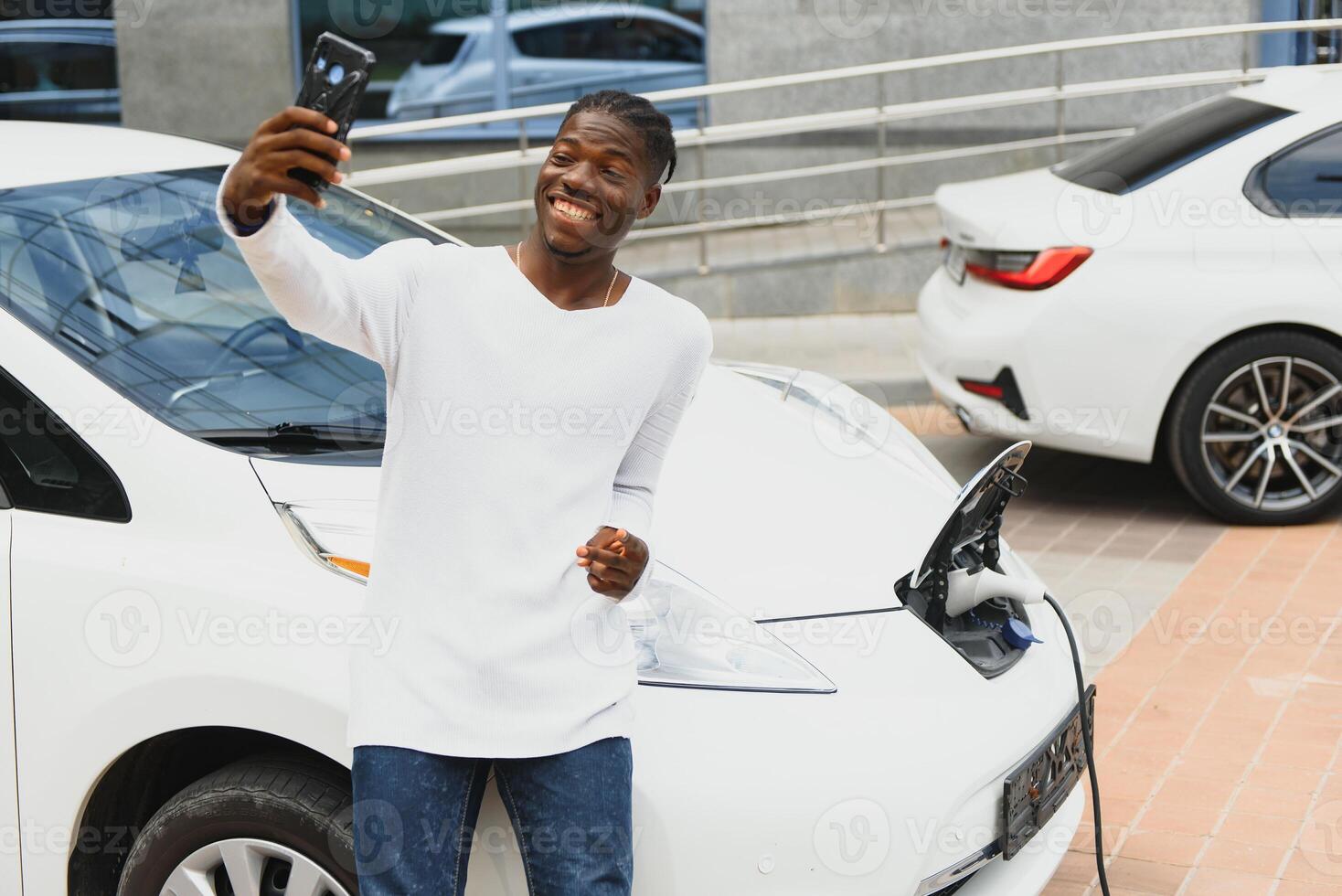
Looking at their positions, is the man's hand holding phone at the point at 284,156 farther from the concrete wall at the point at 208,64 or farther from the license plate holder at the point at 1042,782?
the concrete wall at the point at 208,64

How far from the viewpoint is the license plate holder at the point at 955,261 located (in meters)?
6.21

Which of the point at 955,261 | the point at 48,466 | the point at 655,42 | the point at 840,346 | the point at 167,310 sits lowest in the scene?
the point at 840,346

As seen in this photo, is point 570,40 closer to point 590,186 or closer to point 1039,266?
point 1039,266

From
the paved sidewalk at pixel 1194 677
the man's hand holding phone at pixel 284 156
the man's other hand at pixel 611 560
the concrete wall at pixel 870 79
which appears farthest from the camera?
the concrete wall at pixel 870 79

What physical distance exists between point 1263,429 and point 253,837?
14.6ft

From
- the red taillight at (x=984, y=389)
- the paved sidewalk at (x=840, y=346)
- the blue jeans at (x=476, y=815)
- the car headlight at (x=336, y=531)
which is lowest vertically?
the paved sidewalk at (x=840, y=346)

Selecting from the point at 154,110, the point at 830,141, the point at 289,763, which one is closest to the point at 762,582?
the point at 289,763

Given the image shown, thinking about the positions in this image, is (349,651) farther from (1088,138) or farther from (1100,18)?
(1100,18)

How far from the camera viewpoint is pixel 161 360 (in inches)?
119

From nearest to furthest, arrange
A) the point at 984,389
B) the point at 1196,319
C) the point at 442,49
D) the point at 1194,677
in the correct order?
the point at 1194,677, the point at 1196,319, the point at 984,389, the point at 442,49

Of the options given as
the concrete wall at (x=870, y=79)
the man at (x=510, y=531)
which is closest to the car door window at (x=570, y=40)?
the concrete wall at (x=870, y=79)

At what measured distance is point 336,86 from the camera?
6.24 feet

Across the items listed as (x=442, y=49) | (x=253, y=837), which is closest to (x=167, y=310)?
(x=253, y=837)

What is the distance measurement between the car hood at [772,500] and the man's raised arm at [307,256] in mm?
535
